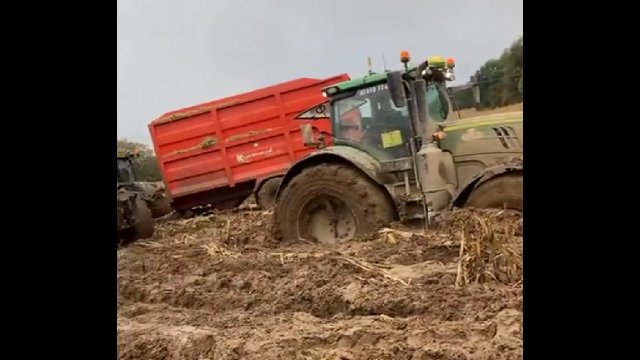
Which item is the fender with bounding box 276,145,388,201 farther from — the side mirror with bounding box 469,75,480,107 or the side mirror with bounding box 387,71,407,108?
the side mirror with bounding box 469,75,480,107

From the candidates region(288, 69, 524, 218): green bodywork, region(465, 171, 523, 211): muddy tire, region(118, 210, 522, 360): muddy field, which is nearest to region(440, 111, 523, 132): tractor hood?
region(288, 69, 524, 218): green bodywork

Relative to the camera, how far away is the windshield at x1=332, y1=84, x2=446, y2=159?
6.30m

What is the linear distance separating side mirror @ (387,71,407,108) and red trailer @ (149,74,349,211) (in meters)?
4.80

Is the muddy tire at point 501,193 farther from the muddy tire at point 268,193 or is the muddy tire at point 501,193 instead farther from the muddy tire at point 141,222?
the muddy tire at point 268,193

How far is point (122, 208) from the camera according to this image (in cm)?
831

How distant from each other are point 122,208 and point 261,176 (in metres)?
3.30

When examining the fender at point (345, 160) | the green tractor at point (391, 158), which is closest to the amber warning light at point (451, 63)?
the green tractor at point (391, 158)

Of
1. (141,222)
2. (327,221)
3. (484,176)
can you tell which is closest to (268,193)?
(141,222)

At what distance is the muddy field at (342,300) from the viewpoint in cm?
293

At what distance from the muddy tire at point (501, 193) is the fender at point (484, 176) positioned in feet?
0.12

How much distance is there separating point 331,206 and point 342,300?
8.72 ft

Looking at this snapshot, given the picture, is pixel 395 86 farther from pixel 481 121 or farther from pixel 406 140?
pixel 481 121
